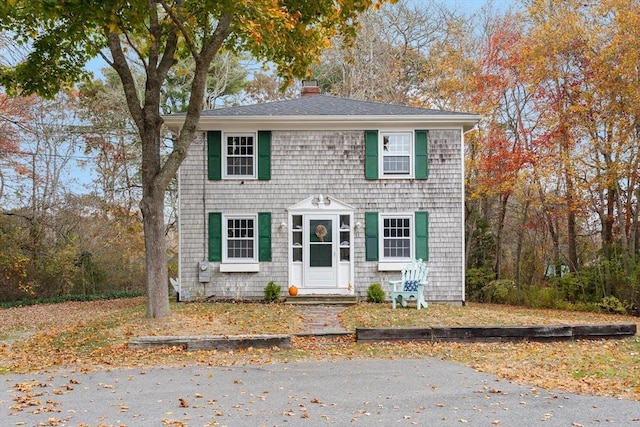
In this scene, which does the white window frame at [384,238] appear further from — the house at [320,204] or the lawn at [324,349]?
the lawn at [324,349]

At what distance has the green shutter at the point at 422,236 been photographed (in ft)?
52.7

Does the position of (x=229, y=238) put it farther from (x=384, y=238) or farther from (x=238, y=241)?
(x=384, y=238)

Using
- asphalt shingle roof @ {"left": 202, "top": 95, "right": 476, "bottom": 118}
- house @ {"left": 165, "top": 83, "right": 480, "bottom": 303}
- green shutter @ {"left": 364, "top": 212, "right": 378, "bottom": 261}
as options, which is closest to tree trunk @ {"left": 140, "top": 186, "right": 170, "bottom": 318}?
house @ {"left": 165, "top": 83, "right": 480, "bottom": 303}

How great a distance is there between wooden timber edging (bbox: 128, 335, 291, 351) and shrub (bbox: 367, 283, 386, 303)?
6.26m

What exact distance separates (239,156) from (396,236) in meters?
4.63

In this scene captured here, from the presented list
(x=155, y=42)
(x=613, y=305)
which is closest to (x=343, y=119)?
(x=155, y=42)

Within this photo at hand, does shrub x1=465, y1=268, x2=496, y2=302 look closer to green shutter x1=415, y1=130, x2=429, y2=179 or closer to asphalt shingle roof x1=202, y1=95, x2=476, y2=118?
green shutter x1=415, y1=130, x2=429, y2=179

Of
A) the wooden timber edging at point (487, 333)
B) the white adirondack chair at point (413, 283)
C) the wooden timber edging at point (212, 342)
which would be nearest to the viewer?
the wooden timber edging at point (212, 342)

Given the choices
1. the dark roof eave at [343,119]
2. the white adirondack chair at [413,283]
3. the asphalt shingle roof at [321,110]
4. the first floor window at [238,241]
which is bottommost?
the white adirondack chair at [413,283]

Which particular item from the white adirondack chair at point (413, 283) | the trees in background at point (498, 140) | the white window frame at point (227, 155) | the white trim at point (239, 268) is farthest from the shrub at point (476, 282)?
the white window frame at point (227, 155)

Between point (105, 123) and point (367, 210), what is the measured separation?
44.0 ft

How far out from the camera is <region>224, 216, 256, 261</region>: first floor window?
53.0 ft

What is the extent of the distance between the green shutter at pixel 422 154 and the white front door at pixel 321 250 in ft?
8.19

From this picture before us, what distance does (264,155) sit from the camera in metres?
16.1
